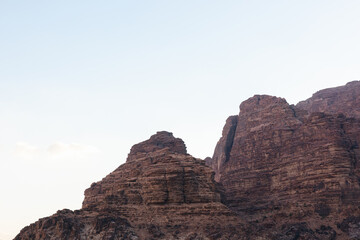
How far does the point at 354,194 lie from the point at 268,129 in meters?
47.4

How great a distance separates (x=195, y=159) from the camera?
131m

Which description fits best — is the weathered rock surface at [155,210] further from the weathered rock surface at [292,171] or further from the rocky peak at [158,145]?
the weathered rock surface at [292,171]

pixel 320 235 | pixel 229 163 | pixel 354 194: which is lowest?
pixel 320 235

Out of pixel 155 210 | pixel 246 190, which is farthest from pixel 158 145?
pixel 155 210

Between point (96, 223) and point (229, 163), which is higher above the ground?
point (229, 163)

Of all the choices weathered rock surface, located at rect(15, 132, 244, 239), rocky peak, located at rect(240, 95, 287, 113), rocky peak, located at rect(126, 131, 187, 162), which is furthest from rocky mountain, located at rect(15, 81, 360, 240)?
rocky peak, located at rect(240, 95, 287, 113)

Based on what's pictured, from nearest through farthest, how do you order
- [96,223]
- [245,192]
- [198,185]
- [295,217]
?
[96,223]
[198,185]
[295,217]
[245,192]

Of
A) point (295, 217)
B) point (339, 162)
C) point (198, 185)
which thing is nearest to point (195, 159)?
point (198, 185)

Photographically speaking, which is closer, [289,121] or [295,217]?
[295,217]

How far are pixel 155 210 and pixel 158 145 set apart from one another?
42.4 meters

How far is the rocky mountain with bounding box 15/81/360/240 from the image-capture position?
108 m

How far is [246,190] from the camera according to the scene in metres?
162

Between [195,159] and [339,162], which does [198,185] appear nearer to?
[195,159]

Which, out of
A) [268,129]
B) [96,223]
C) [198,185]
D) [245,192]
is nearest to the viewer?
[96,223]
